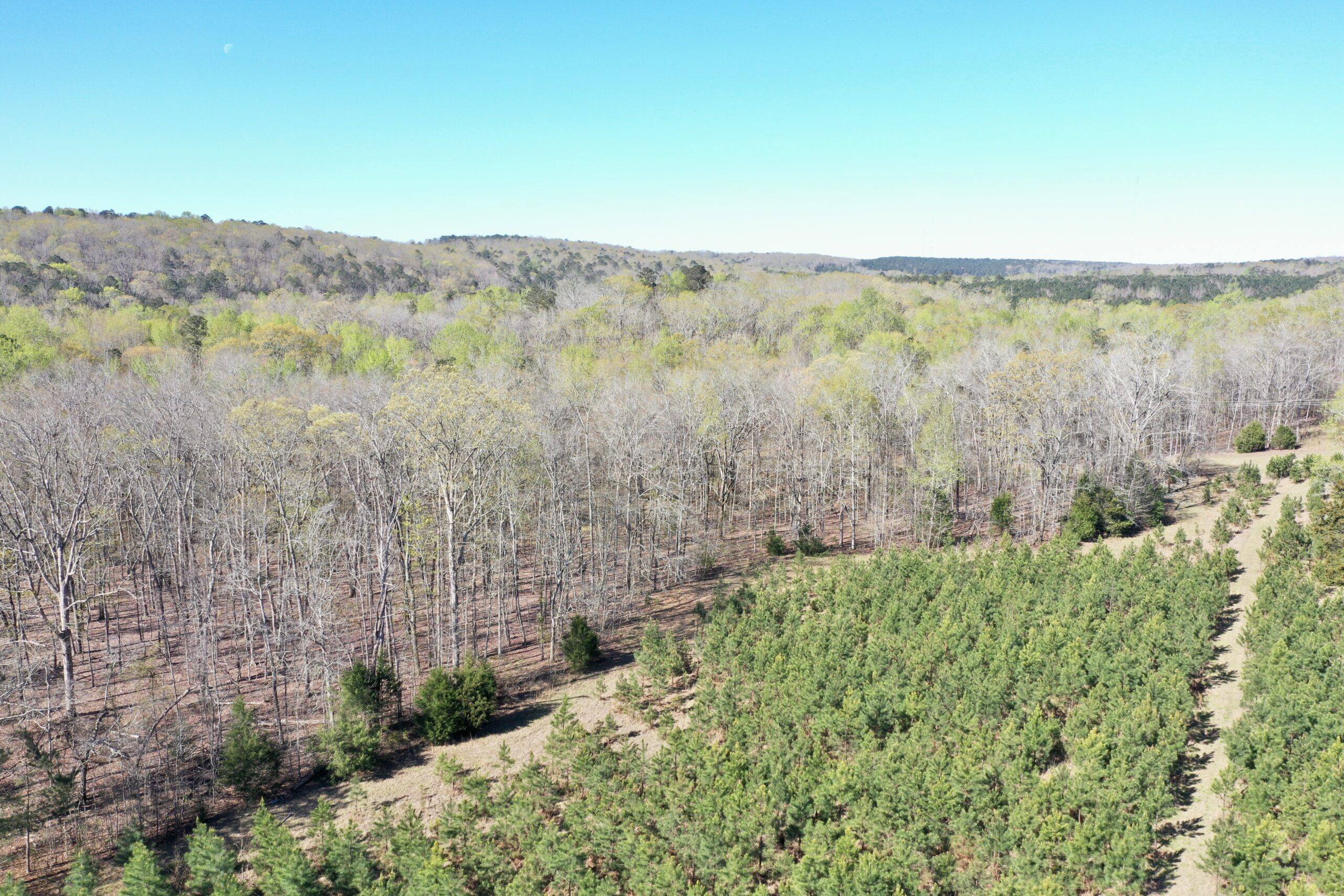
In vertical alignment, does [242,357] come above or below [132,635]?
above

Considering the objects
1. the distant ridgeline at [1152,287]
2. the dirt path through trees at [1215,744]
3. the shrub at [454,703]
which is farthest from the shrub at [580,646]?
the distant ridgeline at [1152,287]

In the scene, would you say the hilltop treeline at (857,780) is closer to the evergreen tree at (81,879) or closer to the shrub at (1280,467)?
the evergreen tree at (81,879)

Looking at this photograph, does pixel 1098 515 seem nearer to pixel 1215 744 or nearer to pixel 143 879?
pixel 1215 744

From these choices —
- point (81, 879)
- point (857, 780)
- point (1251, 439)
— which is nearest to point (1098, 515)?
point (857, 780)

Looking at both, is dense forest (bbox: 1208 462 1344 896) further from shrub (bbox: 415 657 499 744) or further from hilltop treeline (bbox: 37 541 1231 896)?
shrub (bbox: 415 657 499 744)

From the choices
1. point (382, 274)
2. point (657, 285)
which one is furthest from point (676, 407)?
point (382, 274)

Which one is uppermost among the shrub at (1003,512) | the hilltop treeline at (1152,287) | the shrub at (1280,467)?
the hilltop treeline at (1152,287)

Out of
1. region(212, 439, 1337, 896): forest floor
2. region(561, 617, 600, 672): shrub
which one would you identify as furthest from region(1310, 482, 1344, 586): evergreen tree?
region(561, 617, 600, 672): shrub

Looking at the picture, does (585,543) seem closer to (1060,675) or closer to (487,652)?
(487,652)
